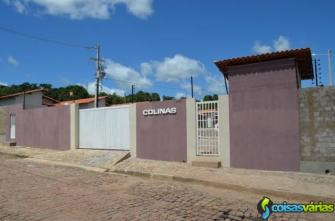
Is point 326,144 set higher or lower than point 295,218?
higher

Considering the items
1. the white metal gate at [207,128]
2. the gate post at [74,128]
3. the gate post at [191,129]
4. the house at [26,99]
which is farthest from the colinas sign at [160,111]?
the house at [26,99]

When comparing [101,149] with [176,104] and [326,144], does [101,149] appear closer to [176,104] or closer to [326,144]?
[176,104]

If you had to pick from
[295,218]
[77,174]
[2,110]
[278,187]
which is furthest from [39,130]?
[295,218]

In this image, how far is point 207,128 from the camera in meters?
13.6

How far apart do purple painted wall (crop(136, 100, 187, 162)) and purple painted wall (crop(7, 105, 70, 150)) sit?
6474 millimetres

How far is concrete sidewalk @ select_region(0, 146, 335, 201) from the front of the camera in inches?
357

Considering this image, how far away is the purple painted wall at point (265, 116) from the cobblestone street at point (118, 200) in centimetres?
297

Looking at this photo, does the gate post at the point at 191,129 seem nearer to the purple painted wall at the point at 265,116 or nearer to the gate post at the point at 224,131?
the gate post at the point at 224,131

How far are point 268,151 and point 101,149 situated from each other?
935 centimetres

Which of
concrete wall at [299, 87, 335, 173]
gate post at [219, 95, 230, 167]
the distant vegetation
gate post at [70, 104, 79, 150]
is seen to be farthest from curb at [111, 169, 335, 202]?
the distant vegetation

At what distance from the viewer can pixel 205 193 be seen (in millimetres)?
9328

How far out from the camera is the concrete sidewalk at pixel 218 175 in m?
A: 9.08

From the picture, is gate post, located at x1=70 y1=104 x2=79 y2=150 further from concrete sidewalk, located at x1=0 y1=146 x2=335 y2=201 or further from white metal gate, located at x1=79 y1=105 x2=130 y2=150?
concrete sidewalk, located at x1=0 y1=146 x2=335 y2=201

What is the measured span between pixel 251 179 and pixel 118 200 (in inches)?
168
